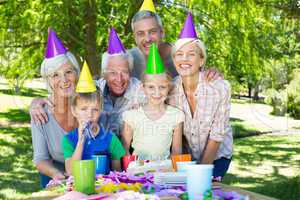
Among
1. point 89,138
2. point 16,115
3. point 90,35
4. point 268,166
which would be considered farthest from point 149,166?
point 16,115

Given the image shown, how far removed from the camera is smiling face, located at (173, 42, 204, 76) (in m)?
3.03

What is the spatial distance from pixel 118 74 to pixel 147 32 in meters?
0.46

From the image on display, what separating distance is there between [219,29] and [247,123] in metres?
7.54

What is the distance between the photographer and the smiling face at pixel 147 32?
348cm

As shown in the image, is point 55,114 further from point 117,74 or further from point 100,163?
point 100,163

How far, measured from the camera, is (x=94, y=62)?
7.83 m

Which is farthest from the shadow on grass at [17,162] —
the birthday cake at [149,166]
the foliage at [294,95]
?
the foliage at [294,95]

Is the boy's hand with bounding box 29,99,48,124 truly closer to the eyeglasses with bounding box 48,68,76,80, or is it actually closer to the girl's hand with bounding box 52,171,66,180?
the eyeglasses with bounding box 48,68,76,80

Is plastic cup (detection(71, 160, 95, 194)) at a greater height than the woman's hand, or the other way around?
the woman's hand

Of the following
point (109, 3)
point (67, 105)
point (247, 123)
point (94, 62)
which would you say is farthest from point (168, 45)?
point (247, 123)

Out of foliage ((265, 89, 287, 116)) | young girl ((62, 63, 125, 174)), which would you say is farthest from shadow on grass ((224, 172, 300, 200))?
foliage ((265, 89, 287, 116))

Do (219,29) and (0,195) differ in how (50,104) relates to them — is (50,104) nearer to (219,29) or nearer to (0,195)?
(0,195)

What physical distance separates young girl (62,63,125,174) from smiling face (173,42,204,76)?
546 mm

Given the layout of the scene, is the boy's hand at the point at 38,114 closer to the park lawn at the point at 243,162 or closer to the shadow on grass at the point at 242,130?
the park lawn at the point at 243,162
